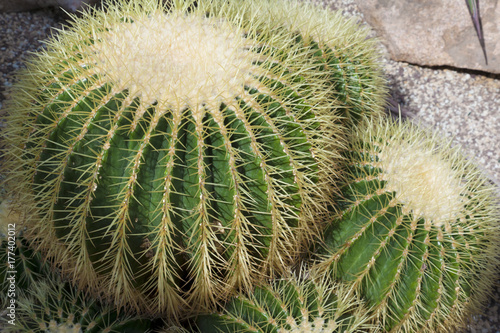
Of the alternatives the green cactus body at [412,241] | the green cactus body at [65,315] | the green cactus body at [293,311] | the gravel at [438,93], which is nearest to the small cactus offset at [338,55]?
the green cactus body at [412,241]

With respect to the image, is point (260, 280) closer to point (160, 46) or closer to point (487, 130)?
point (160, 46)

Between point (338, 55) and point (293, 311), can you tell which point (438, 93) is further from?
point (293, 311)

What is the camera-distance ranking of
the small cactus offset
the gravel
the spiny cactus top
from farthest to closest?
the gravel < the small cactus offset < the spiny cactus top

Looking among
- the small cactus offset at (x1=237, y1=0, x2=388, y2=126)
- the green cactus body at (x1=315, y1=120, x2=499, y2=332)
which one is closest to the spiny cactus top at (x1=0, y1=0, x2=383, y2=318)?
the green cactus body at (x1=315, y1=120, x2=499, y2=332)

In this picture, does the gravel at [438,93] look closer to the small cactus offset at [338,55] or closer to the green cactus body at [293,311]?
the small cactus offset at [338,55]

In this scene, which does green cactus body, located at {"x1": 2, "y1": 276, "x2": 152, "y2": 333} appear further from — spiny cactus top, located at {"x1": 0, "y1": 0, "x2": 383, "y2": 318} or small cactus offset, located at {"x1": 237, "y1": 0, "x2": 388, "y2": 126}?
small cactus offset, located at {"x1": 237, "y1": 0, "x2": 388, "y2": 126}

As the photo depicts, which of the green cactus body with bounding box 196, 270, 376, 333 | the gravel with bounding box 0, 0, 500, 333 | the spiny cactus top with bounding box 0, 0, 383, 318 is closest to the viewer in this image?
the spiny cactus top with bounding box 0, 0, 383, 318

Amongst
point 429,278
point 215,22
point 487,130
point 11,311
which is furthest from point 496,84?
point 11,311
